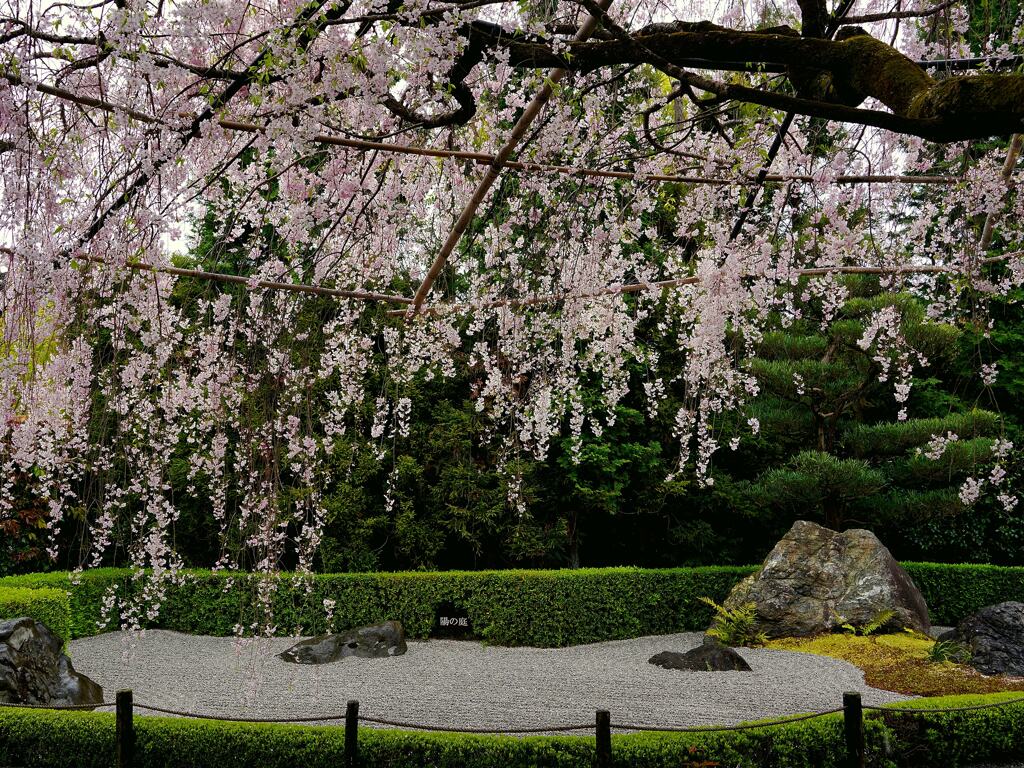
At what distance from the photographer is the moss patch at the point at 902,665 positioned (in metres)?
5.74

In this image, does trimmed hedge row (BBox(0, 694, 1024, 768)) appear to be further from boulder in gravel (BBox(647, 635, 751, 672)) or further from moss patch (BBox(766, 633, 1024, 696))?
boulder in gravel (BBox(647, 635, 751, 672))

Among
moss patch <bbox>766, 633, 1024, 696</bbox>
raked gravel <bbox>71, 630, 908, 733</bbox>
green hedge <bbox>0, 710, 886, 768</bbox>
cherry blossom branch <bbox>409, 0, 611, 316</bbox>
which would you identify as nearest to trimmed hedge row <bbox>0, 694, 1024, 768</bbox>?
green hedge <bbox>0, 710, 886, 768</bbox>

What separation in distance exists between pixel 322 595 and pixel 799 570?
4.88m

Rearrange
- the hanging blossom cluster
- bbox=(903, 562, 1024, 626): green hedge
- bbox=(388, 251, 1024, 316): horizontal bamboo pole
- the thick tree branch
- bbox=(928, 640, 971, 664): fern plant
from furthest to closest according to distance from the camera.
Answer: bbox=(903, 562, 1024, 626): green hedge, bbox=(928, 640, 971, 664): fern plant, bbox=(388, 251, 1024, 316): horizontal bamboo pole, the hanging blossom cluster, the thick tree branch

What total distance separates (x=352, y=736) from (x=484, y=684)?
2.68 metres

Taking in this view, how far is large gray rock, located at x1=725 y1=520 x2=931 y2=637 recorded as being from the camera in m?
7.46

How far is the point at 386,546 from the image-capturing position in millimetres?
10258

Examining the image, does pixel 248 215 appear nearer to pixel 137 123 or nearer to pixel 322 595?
pixel 137 123

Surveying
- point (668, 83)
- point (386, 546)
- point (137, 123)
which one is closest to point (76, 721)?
point (137, 123)

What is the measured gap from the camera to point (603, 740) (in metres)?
3.61

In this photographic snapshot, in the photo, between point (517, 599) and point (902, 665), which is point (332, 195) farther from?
point (517, 599)

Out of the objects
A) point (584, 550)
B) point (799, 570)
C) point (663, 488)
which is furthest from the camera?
point (584, 550)

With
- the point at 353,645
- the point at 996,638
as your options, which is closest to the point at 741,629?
the point at 996,638

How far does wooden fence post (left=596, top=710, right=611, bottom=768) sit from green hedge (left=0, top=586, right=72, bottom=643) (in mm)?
4505
